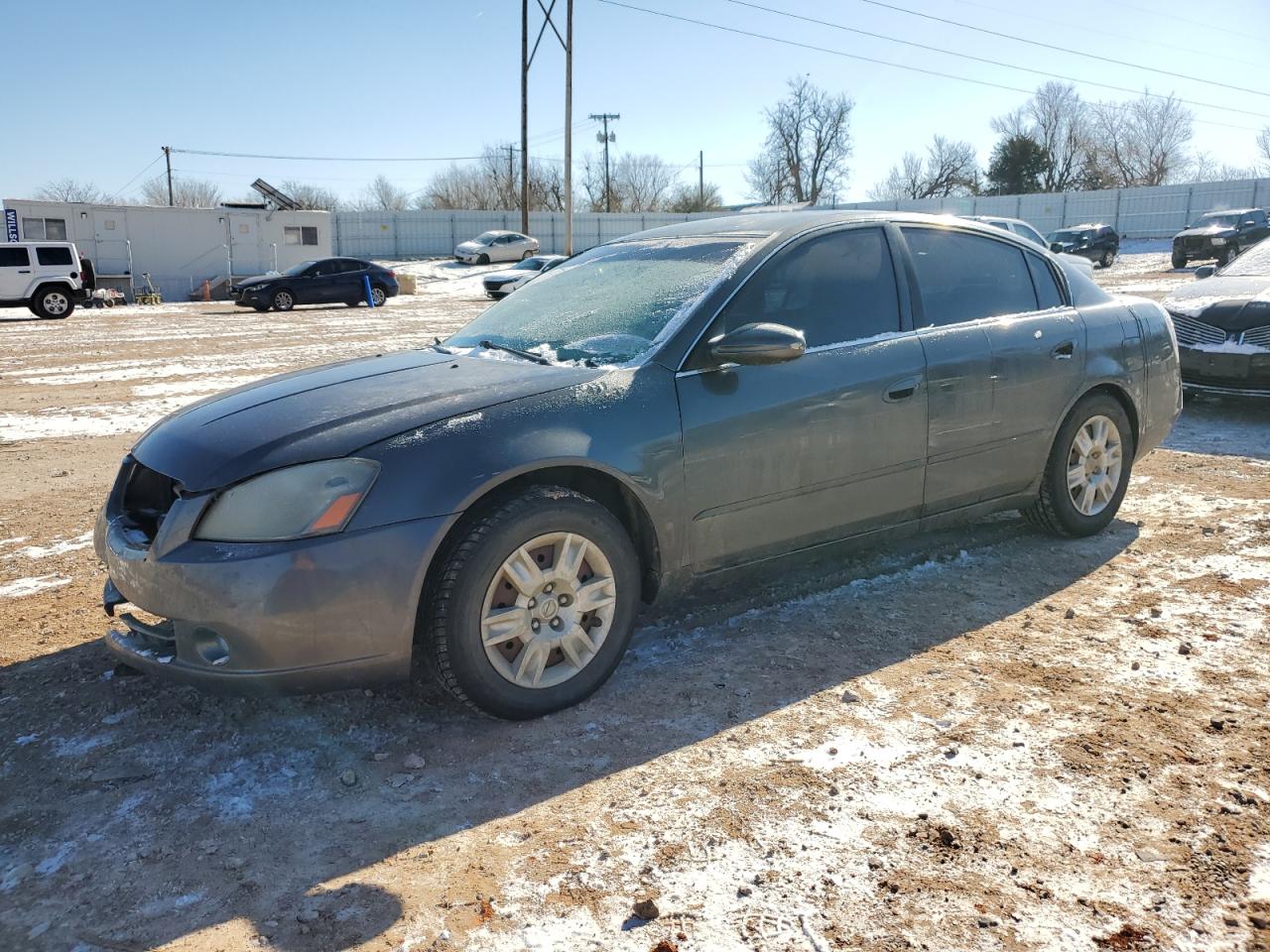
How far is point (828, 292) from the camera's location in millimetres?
4043

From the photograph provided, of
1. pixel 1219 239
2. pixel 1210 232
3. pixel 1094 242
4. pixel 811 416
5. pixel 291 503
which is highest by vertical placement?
pixel 1210 232

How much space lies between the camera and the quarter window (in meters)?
31.2

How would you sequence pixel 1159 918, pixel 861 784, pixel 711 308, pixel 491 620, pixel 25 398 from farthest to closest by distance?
pixel 25 398 → pixel 711 308 → pixel 491 620 → pixel 861 784 → pixel 1159 918

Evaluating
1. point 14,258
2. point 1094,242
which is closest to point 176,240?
point 14,258

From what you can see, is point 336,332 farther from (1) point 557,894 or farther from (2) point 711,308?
(1) point 557,894

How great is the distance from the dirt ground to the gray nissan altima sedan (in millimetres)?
305

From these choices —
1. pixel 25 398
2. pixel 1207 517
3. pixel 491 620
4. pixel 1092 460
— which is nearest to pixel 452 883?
pixel 491 620

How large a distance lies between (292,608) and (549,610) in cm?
80

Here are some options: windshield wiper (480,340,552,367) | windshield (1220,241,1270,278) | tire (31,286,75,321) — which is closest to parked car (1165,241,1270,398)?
windshield (1220,241,1270,278)

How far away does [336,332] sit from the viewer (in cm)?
1823

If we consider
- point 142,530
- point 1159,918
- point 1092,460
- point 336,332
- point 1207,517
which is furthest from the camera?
point 336,332

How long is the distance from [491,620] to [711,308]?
144cm

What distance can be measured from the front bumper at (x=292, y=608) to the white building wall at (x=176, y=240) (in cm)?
3348

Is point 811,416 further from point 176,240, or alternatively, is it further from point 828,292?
point 176,240
